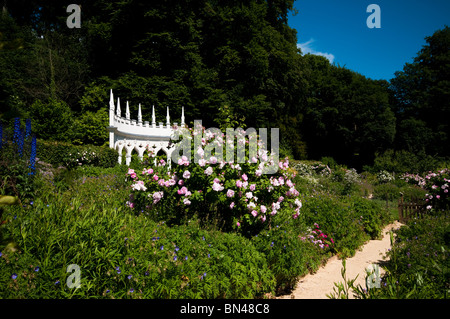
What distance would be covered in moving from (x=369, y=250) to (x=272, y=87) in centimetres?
1673

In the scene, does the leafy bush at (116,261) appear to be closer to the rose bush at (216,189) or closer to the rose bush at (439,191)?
the rose bush at (216,189)

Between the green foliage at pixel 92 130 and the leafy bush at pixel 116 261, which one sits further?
the green foliage at pixel 92 130

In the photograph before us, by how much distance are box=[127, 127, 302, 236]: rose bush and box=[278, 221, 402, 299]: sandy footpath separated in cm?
117

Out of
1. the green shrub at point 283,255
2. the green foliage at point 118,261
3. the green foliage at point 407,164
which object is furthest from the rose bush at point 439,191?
the green foliage at point 407,164

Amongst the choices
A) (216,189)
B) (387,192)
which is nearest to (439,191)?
(387,192)

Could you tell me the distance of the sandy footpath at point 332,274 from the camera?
14.1ft

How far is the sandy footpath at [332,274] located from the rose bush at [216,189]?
3.85 ft

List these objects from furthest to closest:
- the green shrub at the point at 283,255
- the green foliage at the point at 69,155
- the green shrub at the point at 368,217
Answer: the green foliage at the point at 69,155
the green shrub at the point at 368,217
the green shrub at the point at 283,255

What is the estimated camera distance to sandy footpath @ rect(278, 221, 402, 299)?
431cm

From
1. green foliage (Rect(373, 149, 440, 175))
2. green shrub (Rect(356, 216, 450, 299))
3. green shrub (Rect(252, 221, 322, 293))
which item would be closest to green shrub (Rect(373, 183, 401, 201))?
green foliage (Rect(373, 149, 440, 175))

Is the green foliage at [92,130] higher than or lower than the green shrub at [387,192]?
higher

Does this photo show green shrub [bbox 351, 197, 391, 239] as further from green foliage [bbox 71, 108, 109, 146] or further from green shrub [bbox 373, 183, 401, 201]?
green foliage [bbox 71, 108, 109, 146]

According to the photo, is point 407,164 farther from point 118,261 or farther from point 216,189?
point 118,261
